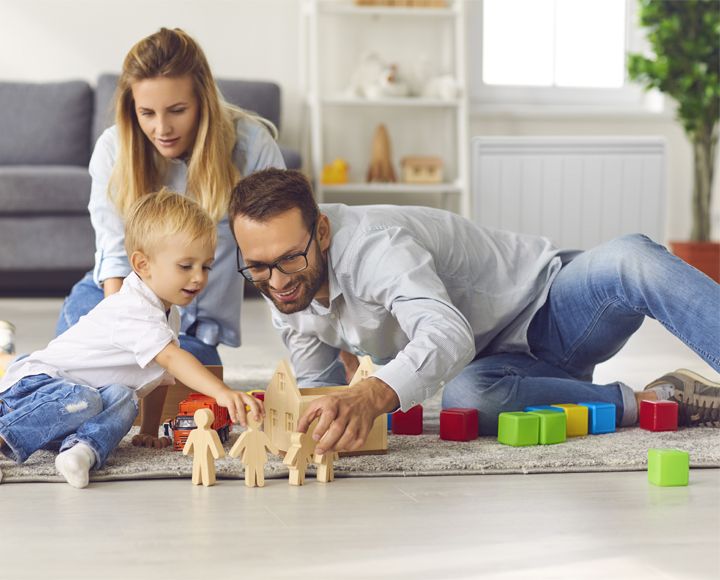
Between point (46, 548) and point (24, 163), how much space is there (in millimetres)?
3339

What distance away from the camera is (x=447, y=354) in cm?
140

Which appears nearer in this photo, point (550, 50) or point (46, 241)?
point (46, 241)

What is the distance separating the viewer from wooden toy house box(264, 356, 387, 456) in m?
1.44

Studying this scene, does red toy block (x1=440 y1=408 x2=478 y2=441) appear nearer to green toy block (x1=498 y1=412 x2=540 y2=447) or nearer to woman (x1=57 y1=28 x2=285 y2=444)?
green toy block (x1=498 y1=412 x2=540 y2=447)

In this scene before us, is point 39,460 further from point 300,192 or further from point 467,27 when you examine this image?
point 467,27

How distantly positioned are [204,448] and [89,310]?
0.85m

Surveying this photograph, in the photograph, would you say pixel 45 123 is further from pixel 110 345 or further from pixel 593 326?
pixel 593 326

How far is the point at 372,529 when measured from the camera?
47.4 inches

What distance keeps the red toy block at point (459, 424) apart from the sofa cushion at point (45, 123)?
9.86 feet

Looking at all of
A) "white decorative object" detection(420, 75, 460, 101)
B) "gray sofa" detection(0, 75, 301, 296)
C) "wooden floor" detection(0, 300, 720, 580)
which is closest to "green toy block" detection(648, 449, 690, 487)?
"wooden floor" detection(0, 300, 720, 580)

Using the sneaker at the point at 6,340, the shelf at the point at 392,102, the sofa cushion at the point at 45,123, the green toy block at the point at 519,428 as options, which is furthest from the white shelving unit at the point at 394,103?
the green toy block at the point at 519,428

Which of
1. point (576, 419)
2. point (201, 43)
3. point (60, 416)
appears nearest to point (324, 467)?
point (60, 416)

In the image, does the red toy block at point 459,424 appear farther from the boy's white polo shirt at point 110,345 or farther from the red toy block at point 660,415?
the boy's white polo shirt at point 110,345

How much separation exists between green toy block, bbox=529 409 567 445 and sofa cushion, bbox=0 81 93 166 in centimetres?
309
